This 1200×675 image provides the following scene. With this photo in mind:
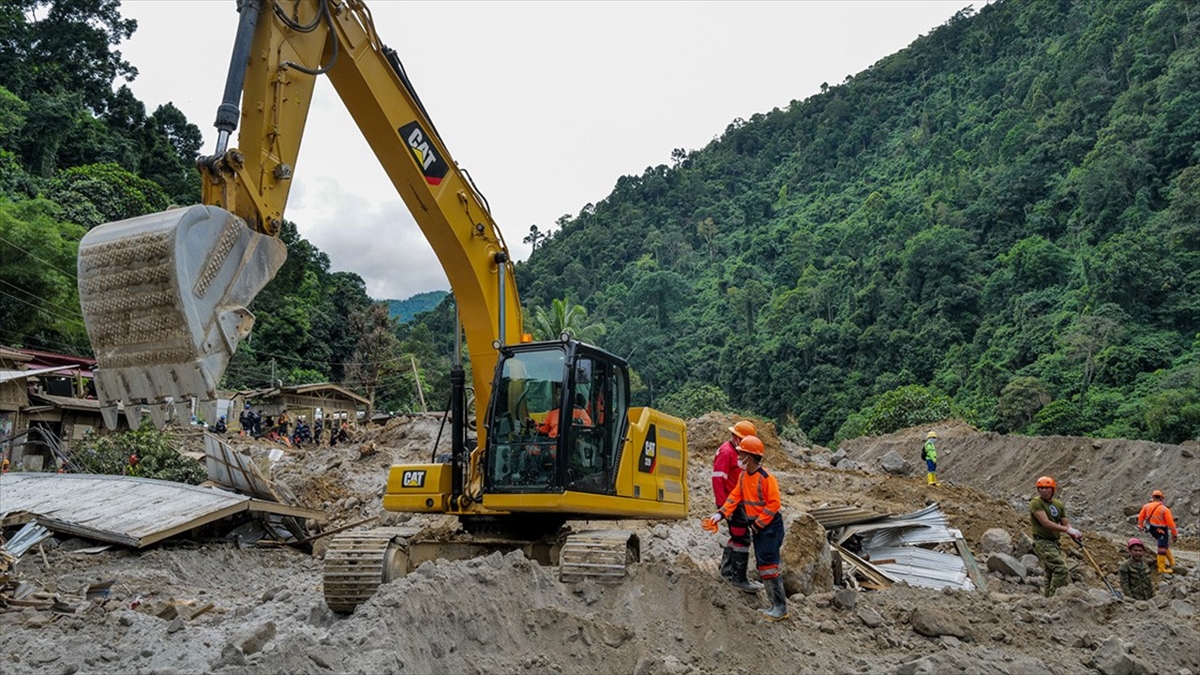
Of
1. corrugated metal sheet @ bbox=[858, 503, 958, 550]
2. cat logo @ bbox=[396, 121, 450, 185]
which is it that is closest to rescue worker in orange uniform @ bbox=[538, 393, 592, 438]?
cat logo @ bbox=[396, 121, 450, 185]

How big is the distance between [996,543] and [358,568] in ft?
32.7

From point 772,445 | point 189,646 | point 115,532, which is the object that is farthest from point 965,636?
point 772,445

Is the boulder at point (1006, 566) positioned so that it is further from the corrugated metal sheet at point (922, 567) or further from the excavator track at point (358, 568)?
the excavator track at point (358, 568)

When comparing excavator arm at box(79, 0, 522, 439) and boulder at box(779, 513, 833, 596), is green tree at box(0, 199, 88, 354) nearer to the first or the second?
excavator arm at box(79, 0, 522, 439)

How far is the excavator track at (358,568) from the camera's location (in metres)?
6.69

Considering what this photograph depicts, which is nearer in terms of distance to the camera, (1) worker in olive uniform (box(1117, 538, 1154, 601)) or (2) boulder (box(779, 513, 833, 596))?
(2) boulder (box(779, 513, 833, 596))

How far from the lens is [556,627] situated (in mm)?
5742

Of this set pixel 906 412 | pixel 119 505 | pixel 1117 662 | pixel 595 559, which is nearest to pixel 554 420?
pixel 595 559

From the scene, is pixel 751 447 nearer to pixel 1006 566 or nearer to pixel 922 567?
pixel 922 567

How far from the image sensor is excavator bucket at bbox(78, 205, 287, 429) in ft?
16.4

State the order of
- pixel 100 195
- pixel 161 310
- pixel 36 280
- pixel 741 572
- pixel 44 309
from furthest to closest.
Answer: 1. pixel 100 195
2. pixel 44 309
3. pixel 36 280
4. pixel 741 572
5. pixel 161 310

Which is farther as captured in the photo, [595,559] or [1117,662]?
[595,559]

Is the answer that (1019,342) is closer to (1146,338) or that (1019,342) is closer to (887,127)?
(1146,338)

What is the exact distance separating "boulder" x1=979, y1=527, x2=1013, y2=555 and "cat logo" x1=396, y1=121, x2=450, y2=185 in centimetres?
973
